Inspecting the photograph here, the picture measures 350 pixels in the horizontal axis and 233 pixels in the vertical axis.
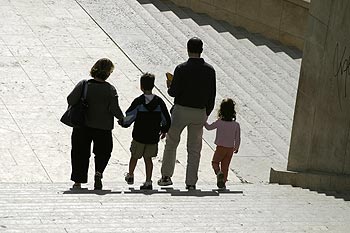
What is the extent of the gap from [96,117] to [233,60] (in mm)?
7345

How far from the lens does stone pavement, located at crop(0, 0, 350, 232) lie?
8.50 metres

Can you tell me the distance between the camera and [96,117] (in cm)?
1015

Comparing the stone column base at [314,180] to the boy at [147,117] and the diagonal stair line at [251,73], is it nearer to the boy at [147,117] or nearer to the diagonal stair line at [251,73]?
the boy at [147,117]

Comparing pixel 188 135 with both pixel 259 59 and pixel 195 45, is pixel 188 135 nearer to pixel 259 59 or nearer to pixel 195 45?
pixel 195 45

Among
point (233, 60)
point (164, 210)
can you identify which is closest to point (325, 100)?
point (164, 210)

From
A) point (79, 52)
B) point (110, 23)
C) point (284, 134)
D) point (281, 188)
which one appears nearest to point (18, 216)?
point (281, 188)

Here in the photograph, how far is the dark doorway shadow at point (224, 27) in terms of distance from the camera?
1833 cm

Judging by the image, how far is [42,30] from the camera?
17.2 m

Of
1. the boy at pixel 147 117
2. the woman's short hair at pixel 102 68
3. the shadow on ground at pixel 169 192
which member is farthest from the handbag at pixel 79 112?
the shadow on ground at pixel 169 192

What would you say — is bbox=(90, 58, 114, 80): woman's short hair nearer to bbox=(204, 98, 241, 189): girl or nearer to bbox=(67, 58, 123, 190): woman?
bbox=(67, 58, 123, 190): woman

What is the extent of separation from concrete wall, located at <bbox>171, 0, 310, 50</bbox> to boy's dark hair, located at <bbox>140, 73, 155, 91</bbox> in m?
8.14

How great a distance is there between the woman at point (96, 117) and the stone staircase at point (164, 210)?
33 cm

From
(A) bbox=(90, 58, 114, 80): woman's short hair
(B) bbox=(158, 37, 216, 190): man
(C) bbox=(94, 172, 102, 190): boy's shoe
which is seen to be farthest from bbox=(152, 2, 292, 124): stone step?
(A) bbox=(90, 58, 114, 80): woman's short hair

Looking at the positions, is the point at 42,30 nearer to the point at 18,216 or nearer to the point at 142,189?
the point at 142,189
